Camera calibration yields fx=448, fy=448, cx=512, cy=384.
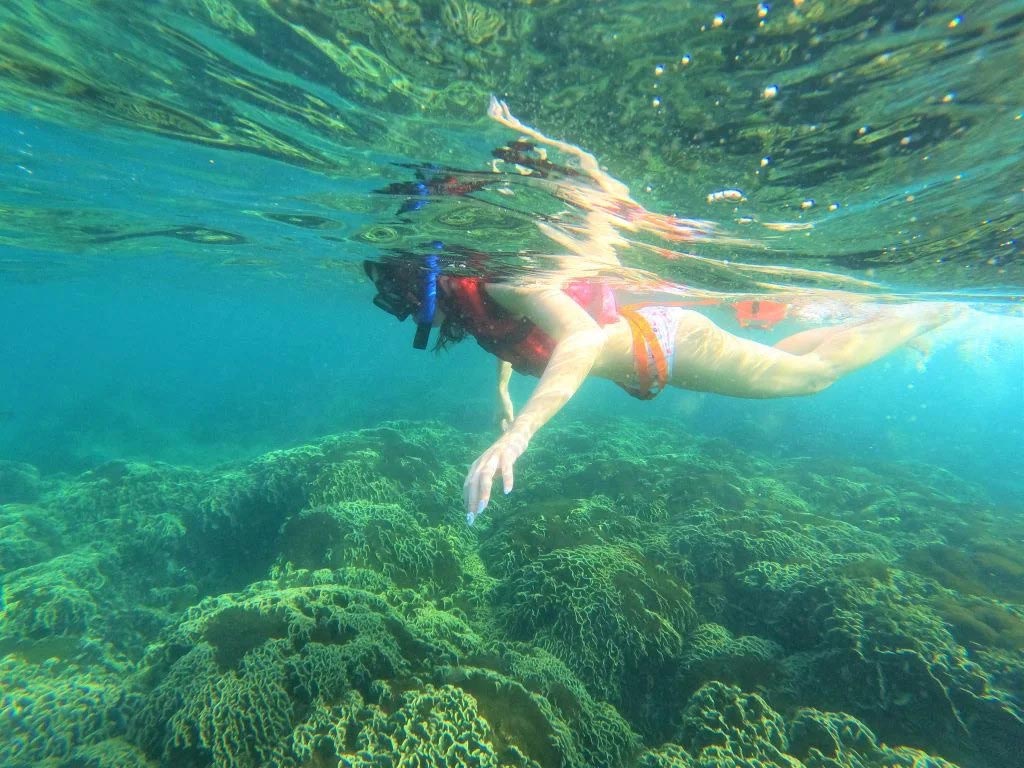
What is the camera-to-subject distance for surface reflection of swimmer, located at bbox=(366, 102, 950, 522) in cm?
356

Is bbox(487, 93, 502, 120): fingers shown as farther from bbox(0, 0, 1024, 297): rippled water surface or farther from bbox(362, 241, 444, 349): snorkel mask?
bbox(362, 241, 444, 349): snorkel mask

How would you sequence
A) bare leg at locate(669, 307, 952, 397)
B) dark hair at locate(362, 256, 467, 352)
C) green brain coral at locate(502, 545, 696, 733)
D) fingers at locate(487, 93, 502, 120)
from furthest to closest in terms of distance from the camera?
1. bare leg at locate(669, 307, 952, 397)
2. green brain coral at locate(502, 545, 696, 733)
3. dark hair at locate(362, 256, 467, 352)
4. fingers at locate(487, 93, 502, 120)

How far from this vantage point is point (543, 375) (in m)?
3.69

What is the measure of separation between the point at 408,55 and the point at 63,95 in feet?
17.2

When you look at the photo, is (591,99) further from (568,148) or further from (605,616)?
(605,616)

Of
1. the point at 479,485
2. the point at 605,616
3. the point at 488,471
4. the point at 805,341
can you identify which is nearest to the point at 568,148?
the point at 488,471

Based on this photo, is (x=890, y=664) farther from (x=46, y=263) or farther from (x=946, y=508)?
(x=46, y=263)

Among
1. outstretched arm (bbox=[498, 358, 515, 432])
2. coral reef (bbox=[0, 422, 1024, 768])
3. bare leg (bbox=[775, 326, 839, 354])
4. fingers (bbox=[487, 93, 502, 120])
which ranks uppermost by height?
fingers (bbox=[487, 93, 502, 120])

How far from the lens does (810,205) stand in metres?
6.37

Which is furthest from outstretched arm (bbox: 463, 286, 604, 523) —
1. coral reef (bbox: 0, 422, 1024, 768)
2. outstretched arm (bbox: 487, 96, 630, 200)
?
coral reef (bbox: 0, 422, 1024, 768)

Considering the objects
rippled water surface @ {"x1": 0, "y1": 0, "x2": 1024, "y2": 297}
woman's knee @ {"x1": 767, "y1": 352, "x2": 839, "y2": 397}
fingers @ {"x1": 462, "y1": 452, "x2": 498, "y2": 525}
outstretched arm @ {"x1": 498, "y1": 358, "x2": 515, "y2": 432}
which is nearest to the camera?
fingers @ {"x1": 462, "y1": 452, "x2": 498, "y2": 525}

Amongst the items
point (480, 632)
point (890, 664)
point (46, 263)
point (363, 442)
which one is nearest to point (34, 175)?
point (363, 442)

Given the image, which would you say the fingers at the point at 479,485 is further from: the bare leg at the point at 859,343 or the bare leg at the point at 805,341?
the bare leg at the point at 859,343

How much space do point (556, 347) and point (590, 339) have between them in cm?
30
